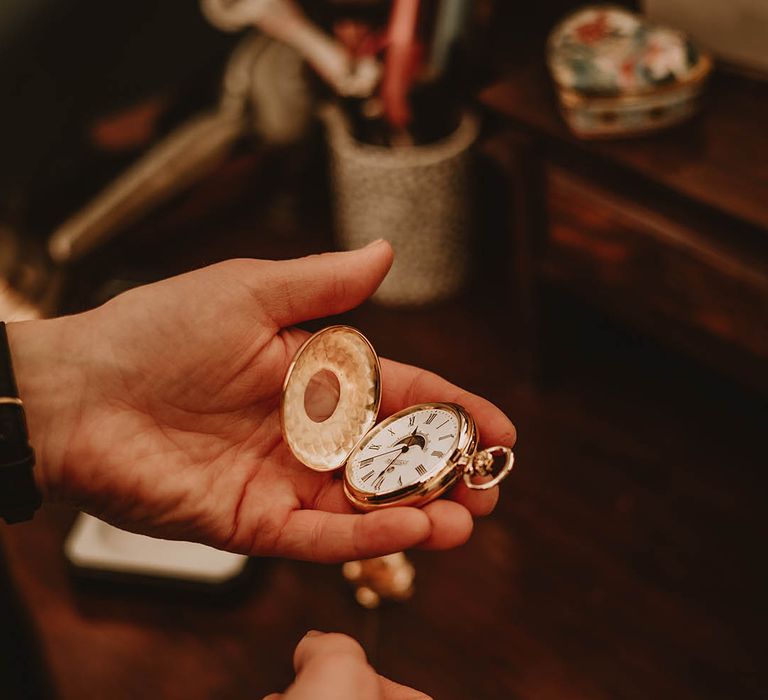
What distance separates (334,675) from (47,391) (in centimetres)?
44

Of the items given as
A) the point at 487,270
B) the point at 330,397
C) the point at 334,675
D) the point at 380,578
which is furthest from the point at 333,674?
the point at 487,270

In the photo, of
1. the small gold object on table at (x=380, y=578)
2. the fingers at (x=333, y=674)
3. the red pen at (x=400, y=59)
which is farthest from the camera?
the red pen at (x=400, y=59)

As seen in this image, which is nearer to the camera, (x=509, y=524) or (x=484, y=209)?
(x=509, y=524)

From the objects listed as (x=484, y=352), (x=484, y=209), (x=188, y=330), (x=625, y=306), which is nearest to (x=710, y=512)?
(x=625, y=306)

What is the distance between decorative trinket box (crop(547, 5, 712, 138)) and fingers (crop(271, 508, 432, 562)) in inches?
24.5

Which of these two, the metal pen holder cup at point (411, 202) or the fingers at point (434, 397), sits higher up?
the fingers at point (434, 397)

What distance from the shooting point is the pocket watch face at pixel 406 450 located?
78 cm

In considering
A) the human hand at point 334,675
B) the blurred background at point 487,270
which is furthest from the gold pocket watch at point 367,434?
the blurred background at point 487,270

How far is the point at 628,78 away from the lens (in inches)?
42.8

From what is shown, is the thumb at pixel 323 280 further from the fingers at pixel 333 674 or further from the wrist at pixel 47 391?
the fingers at pixel 333 674

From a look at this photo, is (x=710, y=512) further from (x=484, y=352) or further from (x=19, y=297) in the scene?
(x=19, y=297)

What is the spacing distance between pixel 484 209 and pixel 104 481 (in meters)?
1.08

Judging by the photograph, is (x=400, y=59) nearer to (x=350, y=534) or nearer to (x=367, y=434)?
(x=367, y=434)

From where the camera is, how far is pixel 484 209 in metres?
1.72
